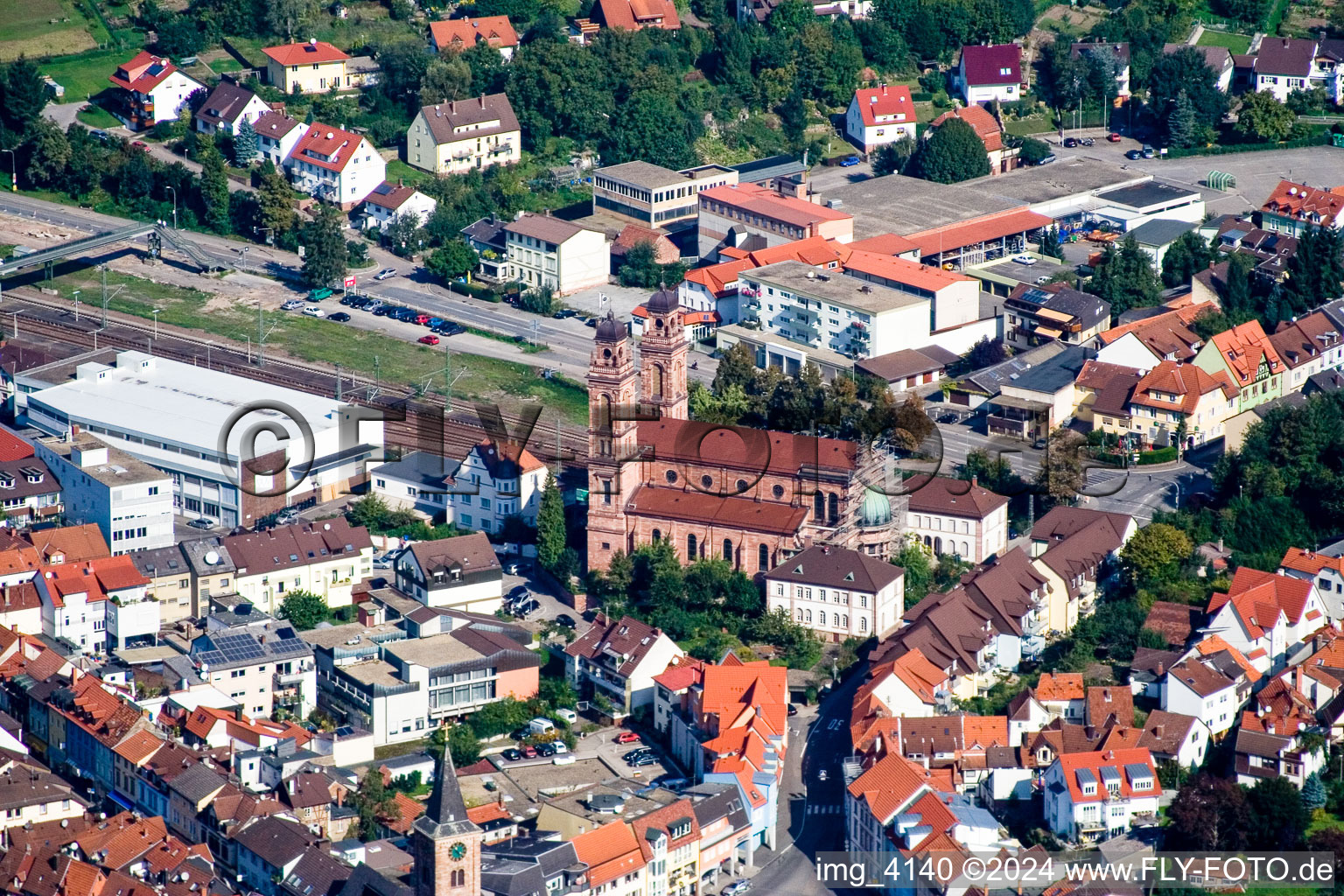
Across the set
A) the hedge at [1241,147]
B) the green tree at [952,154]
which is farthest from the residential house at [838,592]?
the hedge at [1241,147]

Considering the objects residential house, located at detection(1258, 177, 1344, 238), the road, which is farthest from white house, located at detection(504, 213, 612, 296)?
residential house, located at detection(1258, 177, 1344, 238)

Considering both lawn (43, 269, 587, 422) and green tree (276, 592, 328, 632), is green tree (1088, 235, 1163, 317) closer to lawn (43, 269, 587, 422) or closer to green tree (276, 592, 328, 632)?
lawn (43, 269, 587, 422)

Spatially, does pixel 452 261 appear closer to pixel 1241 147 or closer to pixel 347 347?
pixel 347 347

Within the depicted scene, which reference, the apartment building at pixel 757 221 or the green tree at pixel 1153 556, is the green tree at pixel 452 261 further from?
the green tree at pixel 1153 556

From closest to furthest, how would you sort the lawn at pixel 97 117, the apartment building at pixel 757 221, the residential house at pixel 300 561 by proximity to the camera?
1. the residential house at pixel 300 561
2. the apartment building at pixel 757 221
3. the lawn at pixel 97 117

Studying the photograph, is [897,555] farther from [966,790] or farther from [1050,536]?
[966,790]

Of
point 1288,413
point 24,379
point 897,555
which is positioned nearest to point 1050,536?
point 897,555
